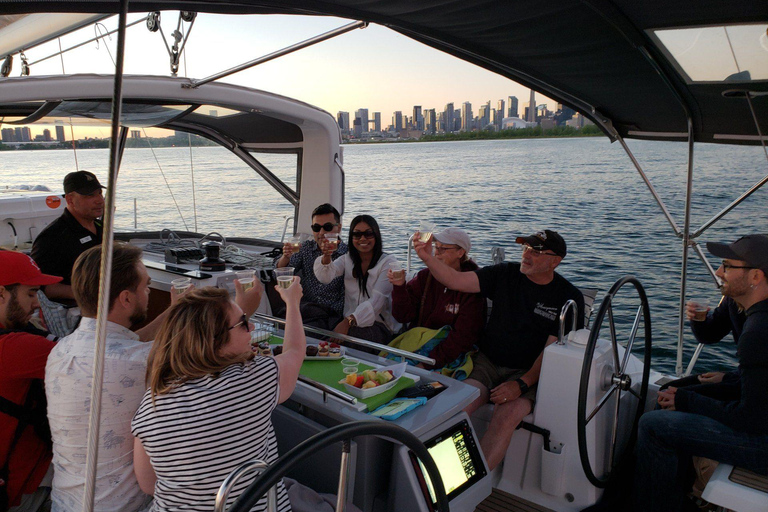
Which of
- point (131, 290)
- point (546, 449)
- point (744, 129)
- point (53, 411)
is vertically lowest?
point (546, 449)

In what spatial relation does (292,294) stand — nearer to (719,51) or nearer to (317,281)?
(317,281)

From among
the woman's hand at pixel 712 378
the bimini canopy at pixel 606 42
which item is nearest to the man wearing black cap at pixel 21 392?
the bimini canopy at pixel 606 42

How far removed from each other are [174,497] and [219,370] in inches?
14.3

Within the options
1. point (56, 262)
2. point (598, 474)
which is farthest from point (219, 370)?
point (56, 262)

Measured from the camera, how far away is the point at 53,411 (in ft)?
5.44

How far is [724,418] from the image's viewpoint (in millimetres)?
2291

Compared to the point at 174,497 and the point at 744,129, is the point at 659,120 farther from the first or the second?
the point at 174,497

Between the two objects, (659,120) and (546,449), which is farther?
(659,120)

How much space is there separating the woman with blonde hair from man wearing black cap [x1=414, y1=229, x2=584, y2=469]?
1.47 metres

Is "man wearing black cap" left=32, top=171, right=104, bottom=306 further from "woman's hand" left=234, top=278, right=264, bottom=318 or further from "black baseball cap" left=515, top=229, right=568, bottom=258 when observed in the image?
"black baseball cap" left=515, top=229, right=568, bottom=258

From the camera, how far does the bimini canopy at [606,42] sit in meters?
2.13

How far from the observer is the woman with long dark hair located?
11.0 ft

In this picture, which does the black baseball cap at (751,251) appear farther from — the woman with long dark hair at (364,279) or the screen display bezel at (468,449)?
the woman with long dark hair at (364,279)

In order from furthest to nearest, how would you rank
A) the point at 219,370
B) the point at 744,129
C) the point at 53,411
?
the point at 744,129 < the point at 53,411 < the point at 219,370
